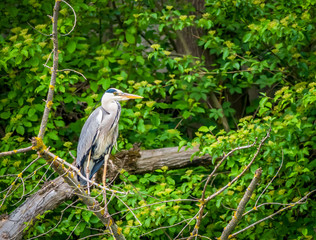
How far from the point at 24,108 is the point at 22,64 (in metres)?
0.35

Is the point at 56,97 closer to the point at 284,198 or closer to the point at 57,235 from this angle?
the point at 57,235

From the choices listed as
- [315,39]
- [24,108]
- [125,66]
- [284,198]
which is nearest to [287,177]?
[284,198]

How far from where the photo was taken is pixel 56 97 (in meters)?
4.46

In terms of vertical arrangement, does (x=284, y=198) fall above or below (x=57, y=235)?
above

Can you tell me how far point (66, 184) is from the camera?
4.01m

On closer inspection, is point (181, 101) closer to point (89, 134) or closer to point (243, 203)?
point (89, 134)

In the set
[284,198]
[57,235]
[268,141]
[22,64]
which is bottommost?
[57,235]

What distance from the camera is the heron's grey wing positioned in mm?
3613

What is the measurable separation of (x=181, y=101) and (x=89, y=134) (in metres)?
1.31

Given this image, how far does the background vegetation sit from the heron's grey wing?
0.99 feet

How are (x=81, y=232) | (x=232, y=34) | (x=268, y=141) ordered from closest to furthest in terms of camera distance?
1. (x=268, y=141)
2. (x=81, y=232)
3. (x=232, y=34)

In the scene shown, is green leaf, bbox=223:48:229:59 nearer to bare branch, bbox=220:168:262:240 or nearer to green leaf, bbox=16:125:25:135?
green leaf, bbox=16:125:25:135

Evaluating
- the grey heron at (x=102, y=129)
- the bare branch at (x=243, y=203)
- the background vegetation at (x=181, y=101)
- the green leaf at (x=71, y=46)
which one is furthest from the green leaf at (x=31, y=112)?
the bare branch at (x=243, y=203)

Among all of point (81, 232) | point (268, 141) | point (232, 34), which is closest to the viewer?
point (268, 141)
